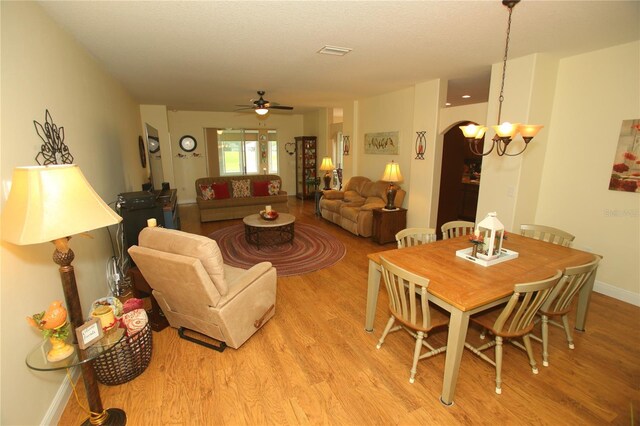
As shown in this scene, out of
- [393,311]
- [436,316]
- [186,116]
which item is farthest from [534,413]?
[186,116]

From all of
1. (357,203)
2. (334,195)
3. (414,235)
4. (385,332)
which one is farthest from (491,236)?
(334,195)

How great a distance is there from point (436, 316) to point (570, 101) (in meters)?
3.33

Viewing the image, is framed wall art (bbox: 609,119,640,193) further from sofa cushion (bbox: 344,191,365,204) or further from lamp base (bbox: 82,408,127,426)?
lamp base (bbox: 82,408,127,426)

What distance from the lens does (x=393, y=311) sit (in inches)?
92.7

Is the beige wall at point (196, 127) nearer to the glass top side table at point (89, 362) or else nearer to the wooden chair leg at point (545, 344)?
the glass top side table at point (89, 362)

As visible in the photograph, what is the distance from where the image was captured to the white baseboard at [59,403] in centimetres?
183

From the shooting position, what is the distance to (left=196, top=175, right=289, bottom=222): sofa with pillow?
6.84 meters

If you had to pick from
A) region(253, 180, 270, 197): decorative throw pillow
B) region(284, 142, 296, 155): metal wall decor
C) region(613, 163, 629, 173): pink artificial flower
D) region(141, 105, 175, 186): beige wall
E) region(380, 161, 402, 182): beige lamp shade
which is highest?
region(141, 105, 175, 186): beige wall

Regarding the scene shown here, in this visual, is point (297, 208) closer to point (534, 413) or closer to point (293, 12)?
point (293, 12)

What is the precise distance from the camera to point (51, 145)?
2.20 meters

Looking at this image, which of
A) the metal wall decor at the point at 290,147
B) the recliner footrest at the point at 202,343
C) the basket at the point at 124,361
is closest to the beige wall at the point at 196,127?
the metal wall decor at the point at 290,147

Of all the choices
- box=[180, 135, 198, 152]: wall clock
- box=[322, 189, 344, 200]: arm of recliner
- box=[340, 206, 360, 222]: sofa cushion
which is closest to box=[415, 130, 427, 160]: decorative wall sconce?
box=[340, 206, 360, 222]: sofa cushion

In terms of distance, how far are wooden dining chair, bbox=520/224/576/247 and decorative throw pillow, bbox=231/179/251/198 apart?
5748 mm

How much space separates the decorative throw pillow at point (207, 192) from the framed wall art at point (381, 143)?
3616mm
